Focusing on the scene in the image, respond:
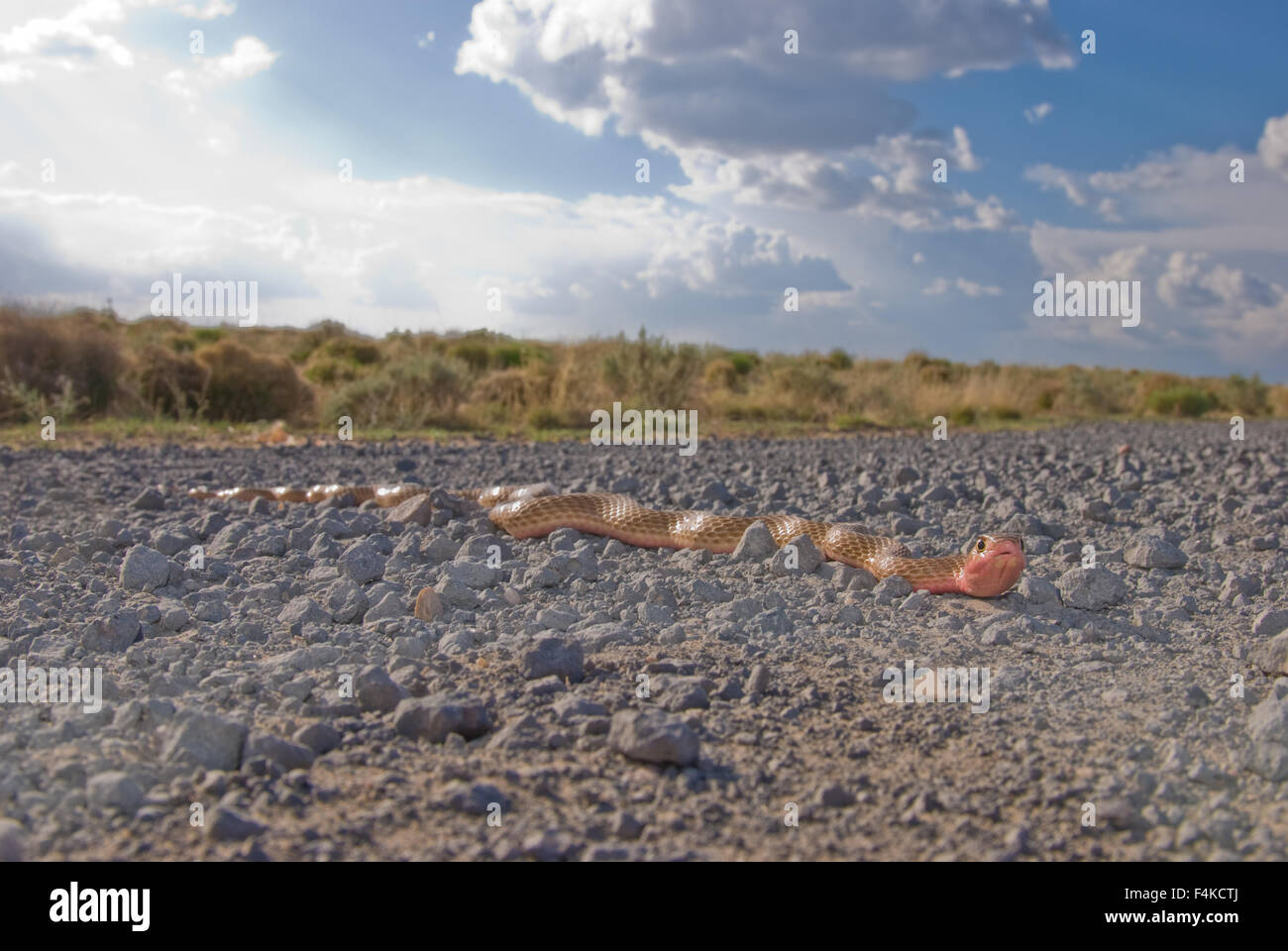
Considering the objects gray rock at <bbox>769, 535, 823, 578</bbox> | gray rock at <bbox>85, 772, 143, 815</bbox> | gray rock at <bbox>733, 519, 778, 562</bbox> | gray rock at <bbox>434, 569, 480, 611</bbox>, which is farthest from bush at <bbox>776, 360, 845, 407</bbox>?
gray rock at <bbox>85, 772, 143, 815</bbox>

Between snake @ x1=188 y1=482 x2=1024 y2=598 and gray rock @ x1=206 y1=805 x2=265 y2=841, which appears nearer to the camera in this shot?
gray rock @ x1=206 y1=805 x2=265 y2=841

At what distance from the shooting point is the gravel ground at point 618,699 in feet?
7.66

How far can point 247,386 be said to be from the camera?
58.8 ft

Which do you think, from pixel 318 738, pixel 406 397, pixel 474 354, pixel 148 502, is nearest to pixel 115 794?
pixel 318 738

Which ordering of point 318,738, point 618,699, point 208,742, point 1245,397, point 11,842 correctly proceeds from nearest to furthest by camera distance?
point 11,842 < point 208,742 < point 318,738 < point 618,699 < point 1245,397

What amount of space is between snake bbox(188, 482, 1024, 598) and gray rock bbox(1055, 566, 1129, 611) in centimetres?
29

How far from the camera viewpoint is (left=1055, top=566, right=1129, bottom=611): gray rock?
4273 millimetres

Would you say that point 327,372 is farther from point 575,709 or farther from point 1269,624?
point 1269,624

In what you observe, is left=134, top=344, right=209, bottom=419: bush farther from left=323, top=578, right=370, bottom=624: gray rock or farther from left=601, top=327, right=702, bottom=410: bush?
left=323, top=578, right=370, bottom=624: gray rock

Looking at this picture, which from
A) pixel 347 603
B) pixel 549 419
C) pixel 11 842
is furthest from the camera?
pixel 549 419

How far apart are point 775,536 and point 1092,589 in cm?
166
